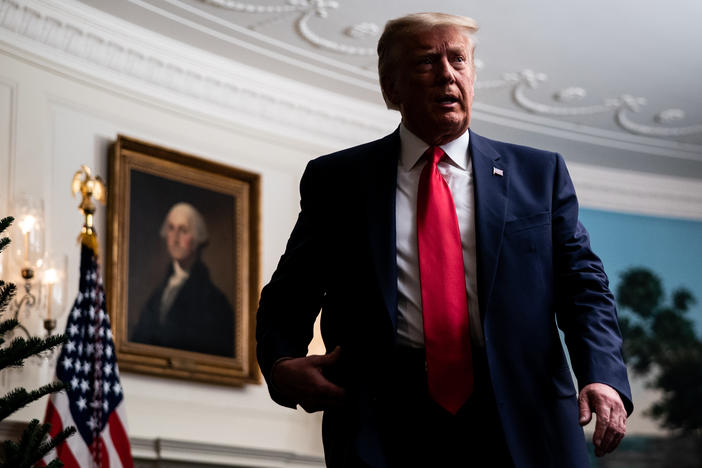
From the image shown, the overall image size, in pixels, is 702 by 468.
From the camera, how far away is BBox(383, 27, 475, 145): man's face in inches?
103

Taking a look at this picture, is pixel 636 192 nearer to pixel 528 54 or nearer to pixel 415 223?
pixel 528 54

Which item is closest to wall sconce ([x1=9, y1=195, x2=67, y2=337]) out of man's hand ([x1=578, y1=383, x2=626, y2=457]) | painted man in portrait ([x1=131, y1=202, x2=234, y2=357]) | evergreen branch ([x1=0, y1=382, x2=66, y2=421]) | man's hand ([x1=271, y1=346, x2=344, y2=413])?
painted man in portrait ([x1=131, y1=202, x2=234, y2=357])

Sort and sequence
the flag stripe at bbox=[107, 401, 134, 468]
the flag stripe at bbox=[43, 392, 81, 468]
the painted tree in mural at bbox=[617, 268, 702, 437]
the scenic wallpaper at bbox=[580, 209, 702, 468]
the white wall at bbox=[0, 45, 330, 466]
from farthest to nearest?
the painted tree in mural at bbox=[617, 268, 702, 437]
the scenic wallpaper at bbox=[580, 209, 702, 468]
the white wall at bbox=[0, 45, 330, 466]
the flag stripe at bbox=[107, 401, 134, 468]
the flag stripe at bbox=[43, 392, 81, 468]

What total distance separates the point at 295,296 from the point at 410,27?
27.1 inches

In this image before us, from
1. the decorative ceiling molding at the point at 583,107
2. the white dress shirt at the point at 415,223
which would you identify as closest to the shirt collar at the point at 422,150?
the white dress shirt at the point at 415,223

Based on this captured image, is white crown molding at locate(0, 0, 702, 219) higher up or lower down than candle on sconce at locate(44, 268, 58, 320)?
higher up

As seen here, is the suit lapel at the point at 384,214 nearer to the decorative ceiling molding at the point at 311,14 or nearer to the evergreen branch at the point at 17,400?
the evergreen branch at the point at 17,400

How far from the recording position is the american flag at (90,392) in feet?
21.5

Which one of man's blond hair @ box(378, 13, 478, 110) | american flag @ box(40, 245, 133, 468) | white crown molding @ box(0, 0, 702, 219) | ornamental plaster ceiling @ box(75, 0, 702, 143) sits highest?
ornamental plaster ceiling @ box(75, 0, 702, 143)

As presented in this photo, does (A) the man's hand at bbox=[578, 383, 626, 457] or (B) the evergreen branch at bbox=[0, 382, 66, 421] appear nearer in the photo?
(A) the man's hand at bbox=[578, 383, 626, 457]

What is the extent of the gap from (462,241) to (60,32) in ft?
20.3

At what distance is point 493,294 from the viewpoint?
2404 millimetres

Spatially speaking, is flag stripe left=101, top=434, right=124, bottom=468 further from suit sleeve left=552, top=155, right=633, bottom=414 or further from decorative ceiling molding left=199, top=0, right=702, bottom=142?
suit sleeve left=552, top=155, right=633, bottom=414

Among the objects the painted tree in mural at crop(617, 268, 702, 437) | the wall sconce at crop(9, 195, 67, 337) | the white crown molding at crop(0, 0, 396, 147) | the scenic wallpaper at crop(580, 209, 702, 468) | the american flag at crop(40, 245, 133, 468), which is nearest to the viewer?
the american flag at crop(40, 245, 133, 468)
